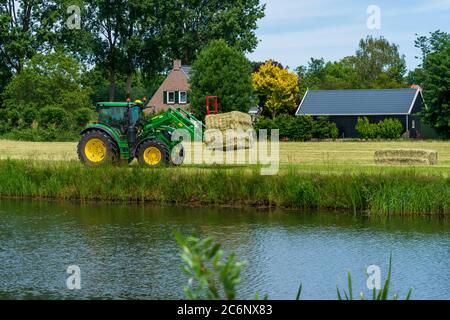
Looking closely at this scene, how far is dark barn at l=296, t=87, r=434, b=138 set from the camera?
54.9m

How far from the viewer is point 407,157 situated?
2775cm

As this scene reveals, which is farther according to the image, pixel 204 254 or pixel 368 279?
pixel 368 279

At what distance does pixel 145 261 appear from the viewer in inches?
573

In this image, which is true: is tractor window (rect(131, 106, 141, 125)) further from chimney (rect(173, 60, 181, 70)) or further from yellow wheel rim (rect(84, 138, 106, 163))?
chimney (rect(173, 60, 181, 70))

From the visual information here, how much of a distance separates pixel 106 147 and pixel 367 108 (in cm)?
3389

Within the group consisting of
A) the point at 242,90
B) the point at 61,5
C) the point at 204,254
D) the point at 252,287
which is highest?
the point at 61,5

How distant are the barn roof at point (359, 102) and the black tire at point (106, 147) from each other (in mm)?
32560

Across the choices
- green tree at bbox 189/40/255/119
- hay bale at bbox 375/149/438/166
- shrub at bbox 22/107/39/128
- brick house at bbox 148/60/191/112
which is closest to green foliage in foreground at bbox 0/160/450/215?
hay bale at bbox 375/149/438/166

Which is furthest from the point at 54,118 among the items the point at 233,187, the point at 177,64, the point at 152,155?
the point at 233,187

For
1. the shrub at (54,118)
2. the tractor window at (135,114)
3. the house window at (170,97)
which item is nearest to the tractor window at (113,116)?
the tractor window at (135,114)

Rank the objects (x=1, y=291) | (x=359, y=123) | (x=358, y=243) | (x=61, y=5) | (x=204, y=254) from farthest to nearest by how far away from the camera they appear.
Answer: (x=61, y=5) → (x=359, y=123) → (x=358, y=243) → (x=1, y=291) → (x=204, y=254)

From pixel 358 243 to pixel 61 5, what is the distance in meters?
54.2
